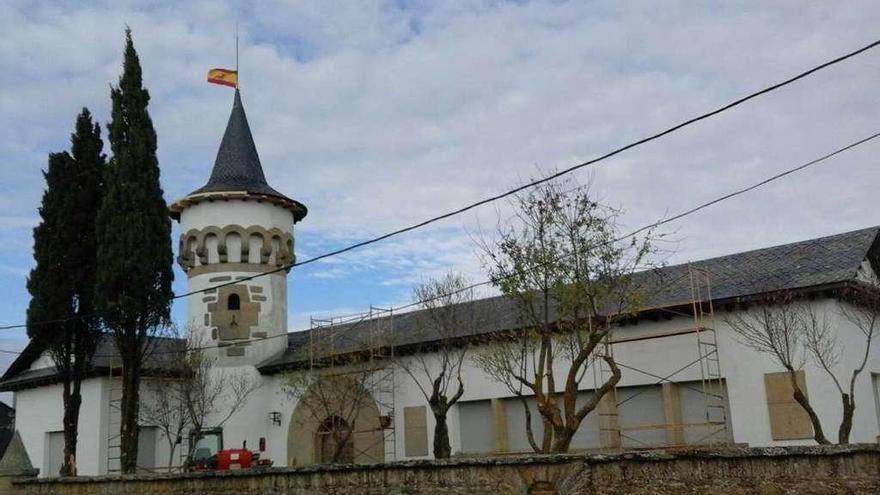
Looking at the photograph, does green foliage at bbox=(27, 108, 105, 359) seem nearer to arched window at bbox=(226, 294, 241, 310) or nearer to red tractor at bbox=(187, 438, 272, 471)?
red tractor at bbox=(187, 438, 272, 471)

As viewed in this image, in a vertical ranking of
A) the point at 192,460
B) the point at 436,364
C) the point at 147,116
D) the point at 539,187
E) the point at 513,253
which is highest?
the point at 147,116

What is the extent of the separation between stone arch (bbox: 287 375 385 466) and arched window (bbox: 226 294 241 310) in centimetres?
443

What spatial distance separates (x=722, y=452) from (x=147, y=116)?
2177 cm

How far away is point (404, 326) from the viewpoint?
31859 millimetres

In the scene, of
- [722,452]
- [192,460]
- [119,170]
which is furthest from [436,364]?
[722,452]

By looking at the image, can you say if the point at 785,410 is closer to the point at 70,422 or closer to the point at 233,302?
the point at 233,302

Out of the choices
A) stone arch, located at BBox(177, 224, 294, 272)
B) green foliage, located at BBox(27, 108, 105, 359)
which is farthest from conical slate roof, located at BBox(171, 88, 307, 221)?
green foliage, located at BBox(27, 108, 105, 359)

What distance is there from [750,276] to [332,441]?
15.9 meters

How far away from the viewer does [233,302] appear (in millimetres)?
34000

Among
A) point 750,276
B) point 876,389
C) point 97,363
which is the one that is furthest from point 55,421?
point 876,389

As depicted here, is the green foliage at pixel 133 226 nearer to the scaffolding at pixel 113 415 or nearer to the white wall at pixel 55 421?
the scaffolding at pixel 113 415

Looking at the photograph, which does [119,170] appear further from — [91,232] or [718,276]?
[718,276]

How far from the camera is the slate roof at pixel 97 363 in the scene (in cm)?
3161

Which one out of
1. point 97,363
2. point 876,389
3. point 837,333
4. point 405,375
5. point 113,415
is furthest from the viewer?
point 113,415
